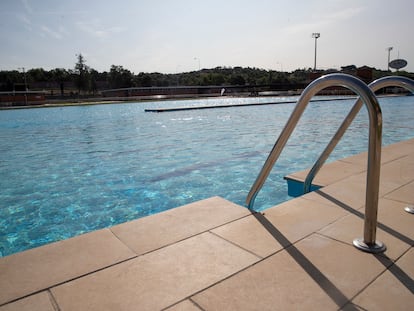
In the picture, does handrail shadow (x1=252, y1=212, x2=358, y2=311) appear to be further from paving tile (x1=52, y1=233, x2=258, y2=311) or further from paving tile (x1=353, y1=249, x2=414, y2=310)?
paving tile (x1=52, y1=233, x2=258, y2=311)

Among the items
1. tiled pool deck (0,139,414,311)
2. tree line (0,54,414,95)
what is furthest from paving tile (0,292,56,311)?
tree line (0,54,414,95)

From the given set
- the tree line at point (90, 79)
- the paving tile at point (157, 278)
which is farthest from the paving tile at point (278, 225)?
the tree line at point (90, 79)

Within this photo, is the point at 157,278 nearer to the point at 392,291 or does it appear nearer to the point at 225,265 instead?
the point at 225,265

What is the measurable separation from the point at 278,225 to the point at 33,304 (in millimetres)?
1665

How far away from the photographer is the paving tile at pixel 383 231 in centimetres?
204

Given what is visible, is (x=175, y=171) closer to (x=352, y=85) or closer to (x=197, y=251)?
(x=197, y=251)

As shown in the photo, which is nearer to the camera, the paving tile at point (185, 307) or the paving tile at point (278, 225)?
the paving tile at point (185, 307)

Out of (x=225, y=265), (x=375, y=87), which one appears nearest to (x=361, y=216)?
(x=375, y=87)

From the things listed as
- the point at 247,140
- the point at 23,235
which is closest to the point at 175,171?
the point at 23,235

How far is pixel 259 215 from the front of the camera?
2.61 metres

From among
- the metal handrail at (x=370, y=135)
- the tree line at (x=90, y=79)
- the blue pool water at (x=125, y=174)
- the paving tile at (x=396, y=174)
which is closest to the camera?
the metal handrail at (x=370, y=135)

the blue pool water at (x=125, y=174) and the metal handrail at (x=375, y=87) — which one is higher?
the metal handrail at (x=375, y=87)

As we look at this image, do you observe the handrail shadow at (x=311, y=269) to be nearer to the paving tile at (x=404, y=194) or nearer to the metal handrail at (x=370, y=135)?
the metal handrail at (x=370, y=135)

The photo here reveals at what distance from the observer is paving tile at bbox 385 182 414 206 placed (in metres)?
2.90
